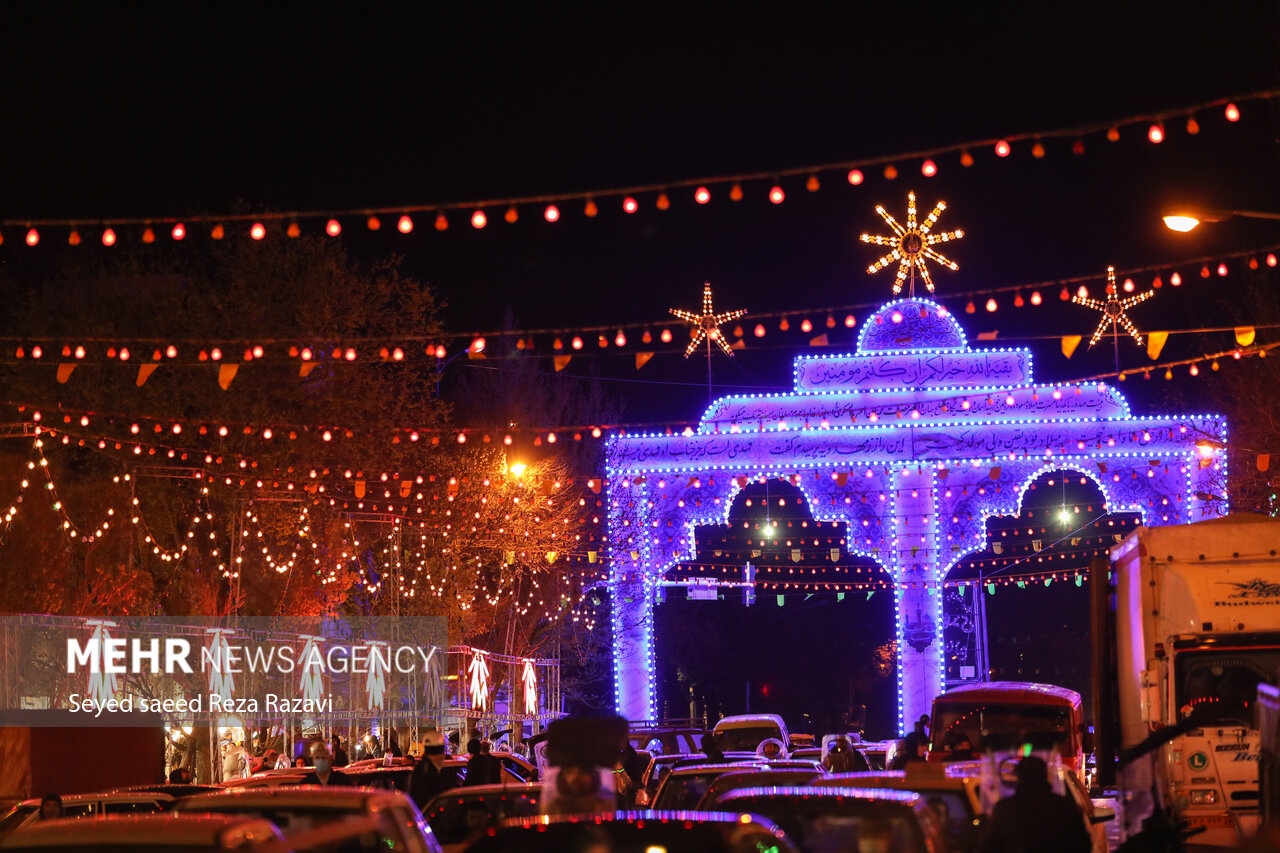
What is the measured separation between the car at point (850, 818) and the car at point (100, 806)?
6985 mm

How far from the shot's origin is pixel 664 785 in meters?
13.3

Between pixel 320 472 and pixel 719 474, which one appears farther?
pixel 719 474

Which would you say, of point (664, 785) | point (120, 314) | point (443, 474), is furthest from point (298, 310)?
point (664, 785)

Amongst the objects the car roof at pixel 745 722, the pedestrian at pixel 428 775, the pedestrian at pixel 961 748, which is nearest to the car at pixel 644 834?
the pedestrian at pixel 428 775

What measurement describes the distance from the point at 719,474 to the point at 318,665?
12566 mm

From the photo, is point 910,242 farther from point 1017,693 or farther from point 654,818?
point 654,818

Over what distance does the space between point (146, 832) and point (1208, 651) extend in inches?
415

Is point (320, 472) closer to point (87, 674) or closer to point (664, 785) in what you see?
point (87, 674)

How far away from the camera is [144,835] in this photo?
6480 millimetres

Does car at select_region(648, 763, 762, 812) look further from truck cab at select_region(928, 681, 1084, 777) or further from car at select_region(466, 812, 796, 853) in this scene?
truck cab at select_region(928, 681, 1084, 777)

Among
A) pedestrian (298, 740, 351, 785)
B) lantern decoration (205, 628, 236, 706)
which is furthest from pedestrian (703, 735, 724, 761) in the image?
lantern decoration (205, 628, 236, 706)

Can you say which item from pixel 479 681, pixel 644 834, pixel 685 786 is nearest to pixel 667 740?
pixel 479 681

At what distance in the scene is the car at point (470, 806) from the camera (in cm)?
1178

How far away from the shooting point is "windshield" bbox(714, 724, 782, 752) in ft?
85.9
